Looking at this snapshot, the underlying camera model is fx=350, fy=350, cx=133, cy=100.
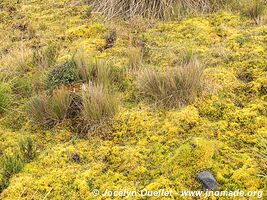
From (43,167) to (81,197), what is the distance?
557mm

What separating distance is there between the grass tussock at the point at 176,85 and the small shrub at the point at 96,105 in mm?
494

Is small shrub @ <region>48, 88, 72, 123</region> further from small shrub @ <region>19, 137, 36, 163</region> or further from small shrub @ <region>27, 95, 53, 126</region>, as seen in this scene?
small shrub @ <region>19, 137, 36, 163</region>

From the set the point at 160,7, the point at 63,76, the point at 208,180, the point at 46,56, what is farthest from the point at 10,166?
the point at 160,7

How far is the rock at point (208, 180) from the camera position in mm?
2835

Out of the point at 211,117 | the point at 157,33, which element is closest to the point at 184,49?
the point at 157,33

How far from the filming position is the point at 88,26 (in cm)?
584

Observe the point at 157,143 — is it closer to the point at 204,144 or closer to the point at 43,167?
the point at 204,144

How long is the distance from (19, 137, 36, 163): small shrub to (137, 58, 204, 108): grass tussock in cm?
139

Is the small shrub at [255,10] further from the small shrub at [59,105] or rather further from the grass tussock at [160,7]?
the small shrub at [59,105]

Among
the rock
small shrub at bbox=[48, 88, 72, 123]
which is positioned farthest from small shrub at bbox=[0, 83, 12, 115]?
the rock

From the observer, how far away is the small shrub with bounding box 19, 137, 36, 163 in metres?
3.38

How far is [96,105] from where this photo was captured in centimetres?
358

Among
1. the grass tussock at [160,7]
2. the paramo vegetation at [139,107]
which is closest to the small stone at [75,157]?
the paramo vegetation at [139,107]

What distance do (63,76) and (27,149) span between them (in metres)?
1.09
